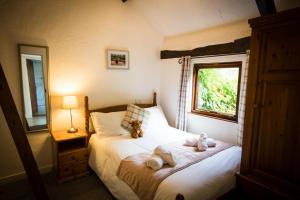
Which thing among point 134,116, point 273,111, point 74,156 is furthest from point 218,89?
point 74,156

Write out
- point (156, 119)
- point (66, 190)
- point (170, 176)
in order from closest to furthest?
point (170, 176) → point (66, 190) → point (156, 119)

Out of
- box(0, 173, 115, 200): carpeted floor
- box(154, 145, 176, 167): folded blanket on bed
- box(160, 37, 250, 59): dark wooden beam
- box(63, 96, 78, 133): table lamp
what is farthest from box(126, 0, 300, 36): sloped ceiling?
box(0, 173, 115, 200): carpeted floor

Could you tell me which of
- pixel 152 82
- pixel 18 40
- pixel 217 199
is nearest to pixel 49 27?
pixel 18 40

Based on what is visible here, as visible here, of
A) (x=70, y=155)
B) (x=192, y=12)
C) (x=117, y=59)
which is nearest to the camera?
(x=70, y=155)

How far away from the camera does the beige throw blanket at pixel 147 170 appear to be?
1.66 meters

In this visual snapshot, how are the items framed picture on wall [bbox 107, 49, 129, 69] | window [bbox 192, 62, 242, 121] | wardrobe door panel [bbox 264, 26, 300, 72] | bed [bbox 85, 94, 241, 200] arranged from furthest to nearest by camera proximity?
framed picture on wall [bbox 107, 49, 129, 69] → window [bbox 192, 62, 242, 121] → bed [bbox 85, 94, 241, 200] → wardrobe door panel [bbox 264, 26, 300, 72]

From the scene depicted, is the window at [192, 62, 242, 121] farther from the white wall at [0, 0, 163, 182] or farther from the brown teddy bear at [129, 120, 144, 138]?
the brown teddy bear at [129, 120, 144, 138]

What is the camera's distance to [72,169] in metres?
2.57

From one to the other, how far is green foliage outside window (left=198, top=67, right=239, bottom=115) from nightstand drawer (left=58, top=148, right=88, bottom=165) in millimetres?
2080

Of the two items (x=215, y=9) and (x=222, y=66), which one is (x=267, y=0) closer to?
(x=215, y=9)

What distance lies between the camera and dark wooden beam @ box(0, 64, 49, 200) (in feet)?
3.62

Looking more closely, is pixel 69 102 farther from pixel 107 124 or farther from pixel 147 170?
pixel 147 170

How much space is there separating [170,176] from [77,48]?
2253mm

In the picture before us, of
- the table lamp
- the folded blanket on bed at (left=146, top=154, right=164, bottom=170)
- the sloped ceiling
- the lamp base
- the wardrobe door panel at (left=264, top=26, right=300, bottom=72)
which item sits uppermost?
the sloped ceiling
